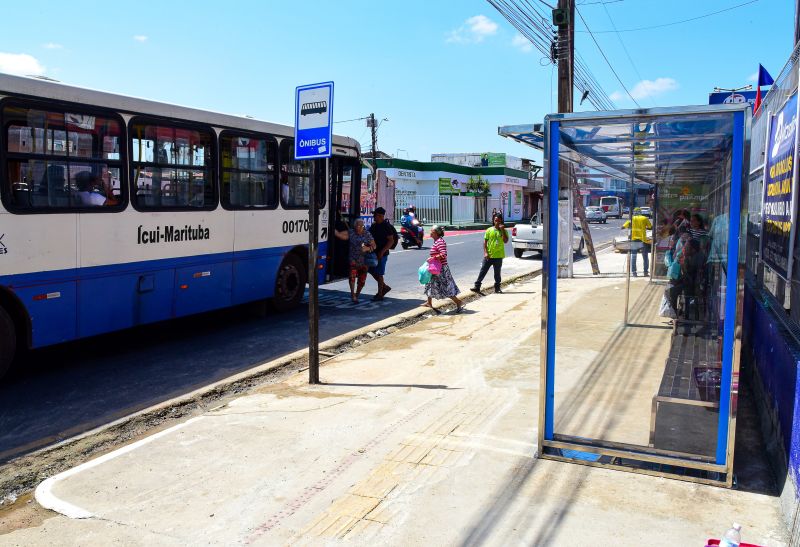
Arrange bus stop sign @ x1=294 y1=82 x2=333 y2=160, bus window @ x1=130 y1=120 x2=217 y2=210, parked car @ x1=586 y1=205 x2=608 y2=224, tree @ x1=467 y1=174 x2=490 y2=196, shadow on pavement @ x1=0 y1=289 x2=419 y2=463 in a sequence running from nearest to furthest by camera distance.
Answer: shadow on pavement @ x1=0 y1=289 x2=419 y2=463 < bus stop sign @ x1=294 y1=82 x2=333 y2=160 < bus window @ x1=130 y1=120 x2=217 y2=210 < tree @ x1=467 y1=174 x2=490 y2=196 < parked car @ x1=586 y1=205 x2=608 y2=224

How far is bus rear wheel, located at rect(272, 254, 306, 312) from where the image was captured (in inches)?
448

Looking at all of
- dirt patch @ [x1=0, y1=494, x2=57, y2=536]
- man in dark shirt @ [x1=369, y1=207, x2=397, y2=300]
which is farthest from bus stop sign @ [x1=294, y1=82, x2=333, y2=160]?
man in dark shirt @ [x1=369, y1=207, x2=397, y2=300]

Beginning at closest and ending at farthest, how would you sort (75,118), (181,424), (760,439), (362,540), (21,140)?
(362,540) < (760,439) < (181,424) < (21,140) < (75,118)

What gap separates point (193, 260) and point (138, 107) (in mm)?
2088

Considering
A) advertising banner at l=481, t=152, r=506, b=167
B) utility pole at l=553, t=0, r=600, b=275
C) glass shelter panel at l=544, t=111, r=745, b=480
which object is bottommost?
glass shelter panel at l=544, t=111, r=745, b=480

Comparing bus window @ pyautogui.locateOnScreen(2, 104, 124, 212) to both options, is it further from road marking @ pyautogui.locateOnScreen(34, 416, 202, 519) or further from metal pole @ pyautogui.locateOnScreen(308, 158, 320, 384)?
road marking @ pyautogui.locateOnScreen(34, 416, 202, 519)

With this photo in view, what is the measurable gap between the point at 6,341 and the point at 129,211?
206 cm

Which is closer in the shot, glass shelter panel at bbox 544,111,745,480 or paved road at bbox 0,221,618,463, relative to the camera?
glass shelter panel at bbox 544,111,745,480

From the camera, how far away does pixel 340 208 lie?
12.8 metres

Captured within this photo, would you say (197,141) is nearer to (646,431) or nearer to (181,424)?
(181,424)

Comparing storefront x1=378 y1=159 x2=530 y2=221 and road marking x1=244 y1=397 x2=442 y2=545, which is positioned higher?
storefront x1=378 y1=159 x2=530 y2=221

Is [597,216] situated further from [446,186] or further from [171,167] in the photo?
[171,167]

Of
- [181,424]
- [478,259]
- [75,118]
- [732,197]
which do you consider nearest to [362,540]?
[181,424]

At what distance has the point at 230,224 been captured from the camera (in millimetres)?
9883
